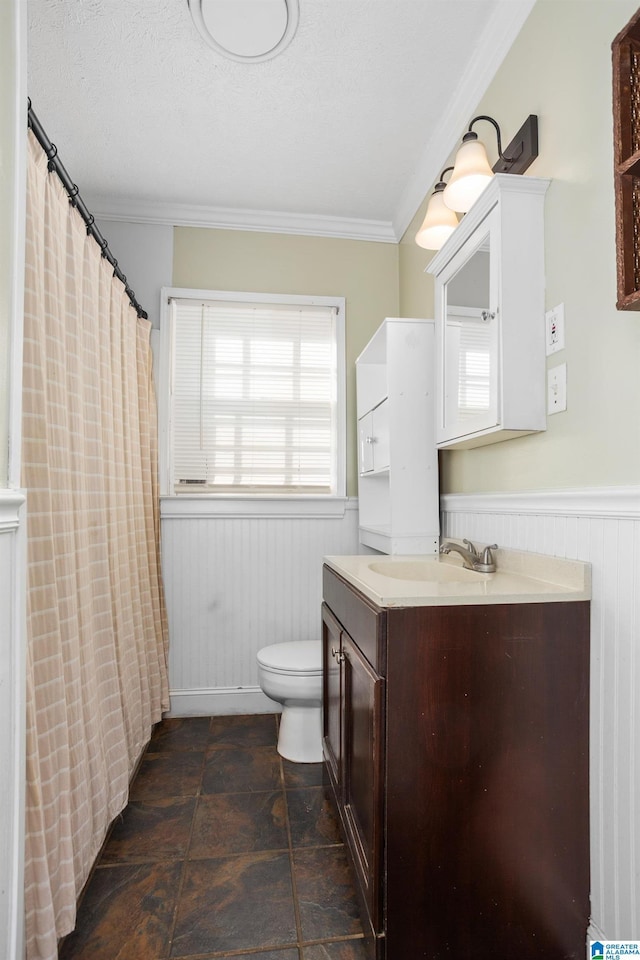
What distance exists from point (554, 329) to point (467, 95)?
107 centimetres

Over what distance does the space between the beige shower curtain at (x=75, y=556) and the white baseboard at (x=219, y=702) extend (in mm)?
404

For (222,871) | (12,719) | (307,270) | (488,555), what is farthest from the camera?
(307,270)

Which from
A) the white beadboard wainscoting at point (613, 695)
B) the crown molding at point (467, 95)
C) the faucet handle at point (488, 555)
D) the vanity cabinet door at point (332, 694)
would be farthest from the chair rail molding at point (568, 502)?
the crown molding at point (467, 95)

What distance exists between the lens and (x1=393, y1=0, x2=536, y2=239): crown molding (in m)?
1.55

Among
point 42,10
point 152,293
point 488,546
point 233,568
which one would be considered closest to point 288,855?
point 488,546

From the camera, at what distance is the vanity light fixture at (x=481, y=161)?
1.45 m

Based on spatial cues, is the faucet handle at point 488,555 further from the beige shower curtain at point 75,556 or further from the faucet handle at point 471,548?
the beige shower curtain at point 75,556

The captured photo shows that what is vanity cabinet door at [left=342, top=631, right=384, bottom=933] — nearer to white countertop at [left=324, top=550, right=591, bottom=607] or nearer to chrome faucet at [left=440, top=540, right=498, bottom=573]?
white countertop at [left=324, top=550, right=591, bottom=607]

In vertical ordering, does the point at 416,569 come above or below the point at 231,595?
above

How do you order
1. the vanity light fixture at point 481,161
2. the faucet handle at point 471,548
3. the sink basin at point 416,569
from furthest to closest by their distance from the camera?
the sink basin at point 416,569
the faucet handle at point 471,548
the vanity light fixture at point 481,161

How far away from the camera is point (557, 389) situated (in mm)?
1355

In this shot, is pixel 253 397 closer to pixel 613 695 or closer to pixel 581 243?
pixel 581 243

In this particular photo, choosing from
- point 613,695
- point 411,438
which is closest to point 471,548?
point 411,438

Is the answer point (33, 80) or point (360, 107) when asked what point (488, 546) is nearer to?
point (360, 107)
